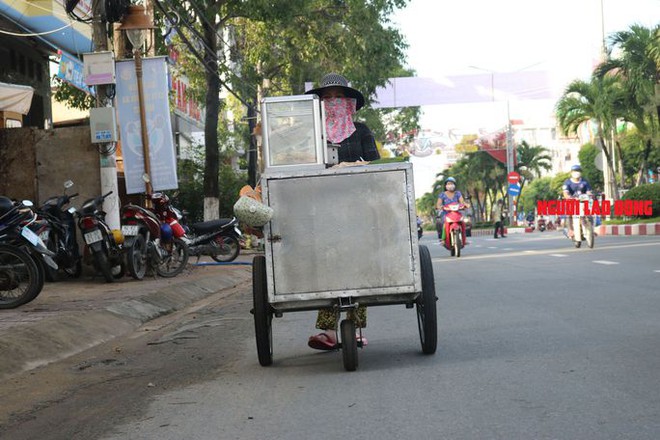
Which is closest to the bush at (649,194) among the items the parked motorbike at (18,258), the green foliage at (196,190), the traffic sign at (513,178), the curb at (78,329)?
the green foliage at (196,190)

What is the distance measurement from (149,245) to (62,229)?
1.55 m

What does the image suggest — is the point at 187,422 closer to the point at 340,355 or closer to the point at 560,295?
the point at 340,355

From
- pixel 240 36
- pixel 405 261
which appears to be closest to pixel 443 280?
pixel 405 261

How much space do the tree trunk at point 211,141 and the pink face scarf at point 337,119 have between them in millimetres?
15478

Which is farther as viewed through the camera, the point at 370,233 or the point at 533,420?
the point at 370,233

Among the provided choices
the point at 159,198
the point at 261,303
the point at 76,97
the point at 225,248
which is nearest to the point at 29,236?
the point at 261,303

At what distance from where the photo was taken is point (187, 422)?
474 cm

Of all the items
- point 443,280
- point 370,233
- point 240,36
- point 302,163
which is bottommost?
point 443,280

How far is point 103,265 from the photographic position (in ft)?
43.4

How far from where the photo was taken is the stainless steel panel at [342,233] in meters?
5.94

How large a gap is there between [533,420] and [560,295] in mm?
5943

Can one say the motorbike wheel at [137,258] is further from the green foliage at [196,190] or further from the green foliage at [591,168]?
the green foliage at [591,168]

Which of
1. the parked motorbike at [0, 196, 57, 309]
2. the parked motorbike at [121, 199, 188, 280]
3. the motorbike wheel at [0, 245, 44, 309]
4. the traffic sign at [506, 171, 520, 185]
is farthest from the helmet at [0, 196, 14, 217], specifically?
the traffic sign at [506, 171, 520, 185]

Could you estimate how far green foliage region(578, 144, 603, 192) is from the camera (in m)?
79.9
